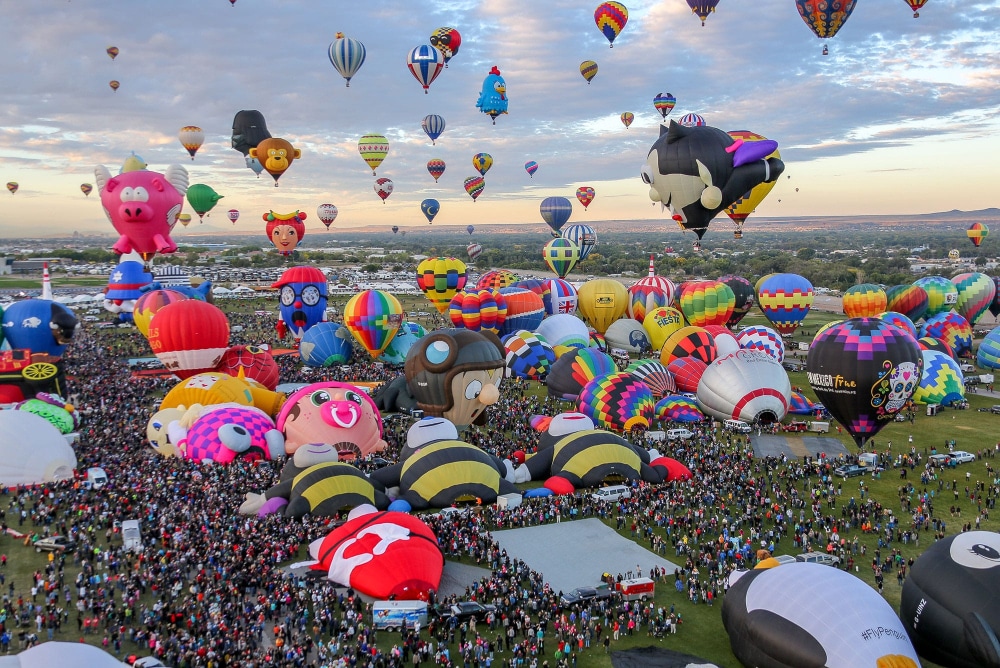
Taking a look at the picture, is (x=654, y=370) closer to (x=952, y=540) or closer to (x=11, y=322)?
(x=952, y=540)

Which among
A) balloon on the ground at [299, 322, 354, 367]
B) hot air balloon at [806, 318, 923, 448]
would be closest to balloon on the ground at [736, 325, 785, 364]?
hot air balloon at [806, 318, 923, 448]

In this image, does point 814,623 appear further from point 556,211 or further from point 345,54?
point 556,211

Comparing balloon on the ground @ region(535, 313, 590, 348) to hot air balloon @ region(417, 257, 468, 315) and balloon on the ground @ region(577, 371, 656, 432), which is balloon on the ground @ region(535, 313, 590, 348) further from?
balloon on the ground @ region(577, 371, 656, 432)

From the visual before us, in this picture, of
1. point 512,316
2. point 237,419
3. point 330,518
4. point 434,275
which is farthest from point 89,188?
point 330,518

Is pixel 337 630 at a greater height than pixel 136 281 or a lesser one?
lesser

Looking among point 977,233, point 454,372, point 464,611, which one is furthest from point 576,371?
point 977,233

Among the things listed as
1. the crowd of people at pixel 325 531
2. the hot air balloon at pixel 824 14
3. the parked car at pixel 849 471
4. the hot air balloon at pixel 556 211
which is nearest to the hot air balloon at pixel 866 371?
the parked car at pixel 849 471
